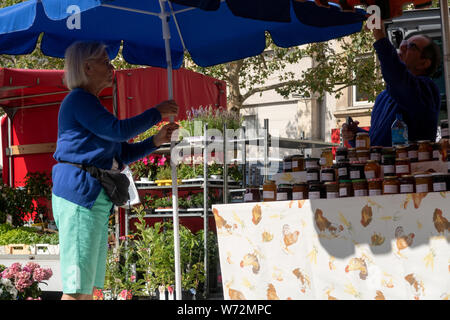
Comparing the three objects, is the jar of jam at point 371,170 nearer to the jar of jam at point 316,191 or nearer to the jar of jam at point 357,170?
the jar of jam at point 357,170

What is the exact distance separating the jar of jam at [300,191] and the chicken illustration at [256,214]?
283 mm

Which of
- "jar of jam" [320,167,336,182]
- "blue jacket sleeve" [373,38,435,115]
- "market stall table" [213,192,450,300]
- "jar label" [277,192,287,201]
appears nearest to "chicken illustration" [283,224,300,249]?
"market stall table" [213,192,450,300]

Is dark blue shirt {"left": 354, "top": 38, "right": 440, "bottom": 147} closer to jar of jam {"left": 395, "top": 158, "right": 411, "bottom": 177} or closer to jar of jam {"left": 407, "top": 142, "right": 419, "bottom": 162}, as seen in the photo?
jar of jam {"left": 407, "top": 142, "right": 419, "bottom": 162}

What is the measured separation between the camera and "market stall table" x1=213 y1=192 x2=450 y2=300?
3.46 meters

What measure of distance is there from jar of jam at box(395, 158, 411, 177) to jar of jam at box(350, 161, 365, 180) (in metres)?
0.21

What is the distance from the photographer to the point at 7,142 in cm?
1245

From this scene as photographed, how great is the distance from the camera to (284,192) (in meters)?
4.22

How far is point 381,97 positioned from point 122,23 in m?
2.29

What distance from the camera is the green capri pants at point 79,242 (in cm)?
366

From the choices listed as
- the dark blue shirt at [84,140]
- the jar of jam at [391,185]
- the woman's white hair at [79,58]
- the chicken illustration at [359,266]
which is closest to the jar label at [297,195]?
the chicken illustration at [359,266]

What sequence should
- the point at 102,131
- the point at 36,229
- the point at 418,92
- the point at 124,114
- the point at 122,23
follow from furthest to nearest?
1. the point at 124,114
2. the point at 36,229
3. the point at 122,23
4. the point at 418,92
5. the point at 102,131

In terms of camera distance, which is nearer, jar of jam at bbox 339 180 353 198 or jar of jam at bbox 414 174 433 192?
jar of jam at bbox 414 174 433 192

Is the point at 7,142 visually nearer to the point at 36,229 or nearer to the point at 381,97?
the point at 36,229
